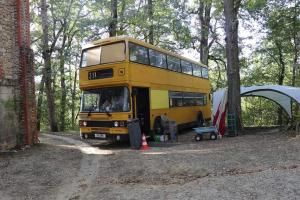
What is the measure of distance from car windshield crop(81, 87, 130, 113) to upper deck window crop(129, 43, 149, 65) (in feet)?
4.59

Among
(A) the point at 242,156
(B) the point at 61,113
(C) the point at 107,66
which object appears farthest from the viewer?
(B) the point at 61,113

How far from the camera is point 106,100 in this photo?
14.8 metres

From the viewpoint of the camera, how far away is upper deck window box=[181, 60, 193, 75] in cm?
2075

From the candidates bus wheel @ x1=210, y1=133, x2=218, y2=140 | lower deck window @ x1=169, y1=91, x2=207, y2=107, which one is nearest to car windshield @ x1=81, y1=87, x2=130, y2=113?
lower deck window @ x1=169, y1=91, x2=207, y2=107

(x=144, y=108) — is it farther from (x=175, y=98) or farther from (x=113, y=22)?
(x=113, y=22)

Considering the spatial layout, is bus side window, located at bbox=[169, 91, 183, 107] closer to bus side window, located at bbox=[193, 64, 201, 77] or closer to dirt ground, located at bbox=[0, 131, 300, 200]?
bus side window, located at bbox=[193, 64, 201, 77]

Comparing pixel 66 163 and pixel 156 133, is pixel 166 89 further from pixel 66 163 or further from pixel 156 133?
pixel 66 163

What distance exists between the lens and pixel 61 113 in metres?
35.2

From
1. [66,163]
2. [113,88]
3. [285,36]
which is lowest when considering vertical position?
[66,163]

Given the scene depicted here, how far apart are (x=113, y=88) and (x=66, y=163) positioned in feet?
14.2

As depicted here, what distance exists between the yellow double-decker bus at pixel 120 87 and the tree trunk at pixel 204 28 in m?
14.3

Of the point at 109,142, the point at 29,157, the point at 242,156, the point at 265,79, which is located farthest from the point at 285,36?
the point at 29,157

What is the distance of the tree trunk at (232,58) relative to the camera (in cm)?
1784

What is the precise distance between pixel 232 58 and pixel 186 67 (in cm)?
372
